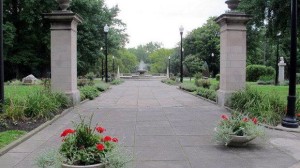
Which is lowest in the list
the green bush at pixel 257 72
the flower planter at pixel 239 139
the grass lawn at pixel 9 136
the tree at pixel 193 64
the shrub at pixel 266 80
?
the grass lawn at pixel 9 136

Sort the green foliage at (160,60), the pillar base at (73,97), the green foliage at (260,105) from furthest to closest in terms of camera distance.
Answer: the green foliage at (160,60) → the pillar base at (73,97) → the green foliage at (260,105)

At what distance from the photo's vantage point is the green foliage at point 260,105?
10.5 m

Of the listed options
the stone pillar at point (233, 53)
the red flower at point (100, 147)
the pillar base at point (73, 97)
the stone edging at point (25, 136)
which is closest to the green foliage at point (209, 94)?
the stone pillar at point (233, 53)

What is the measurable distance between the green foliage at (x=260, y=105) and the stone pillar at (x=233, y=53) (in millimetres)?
928

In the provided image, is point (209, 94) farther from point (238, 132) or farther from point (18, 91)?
point (238, 132)

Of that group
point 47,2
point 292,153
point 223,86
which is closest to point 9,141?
point 292,153

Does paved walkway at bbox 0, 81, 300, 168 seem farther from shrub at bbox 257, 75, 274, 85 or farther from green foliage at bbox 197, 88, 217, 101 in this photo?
shrub at bbox 257, 75, 274, 85

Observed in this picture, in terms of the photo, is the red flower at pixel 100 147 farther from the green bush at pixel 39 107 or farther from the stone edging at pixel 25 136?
the green bush at pixel 39 107

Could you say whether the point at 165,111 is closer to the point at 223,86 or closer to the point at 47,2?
the point at 223,86

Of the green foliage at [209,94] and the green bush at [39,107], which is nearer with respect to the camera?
the green bush at [39,107]

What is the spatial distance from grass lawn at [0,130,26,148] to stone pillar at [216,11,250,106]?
8.27m

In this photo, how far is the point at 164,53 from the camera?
107 meters

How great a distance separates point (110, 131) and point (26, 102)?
316 cm

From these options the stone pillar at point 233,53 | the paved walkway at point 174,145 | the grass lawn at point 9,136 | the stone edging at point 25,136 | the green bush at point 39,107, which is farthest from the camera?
the stone pillar at point 233,53
